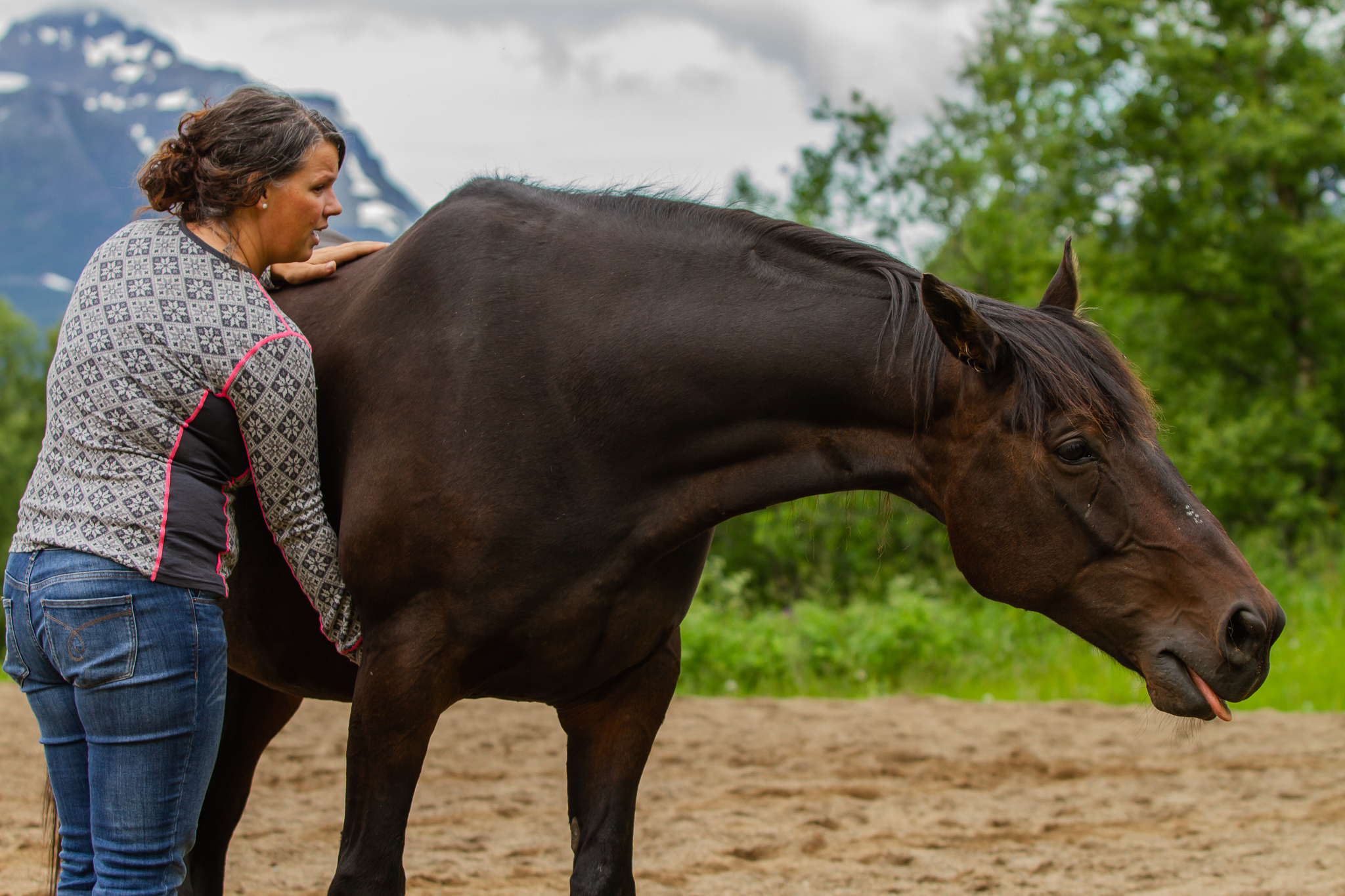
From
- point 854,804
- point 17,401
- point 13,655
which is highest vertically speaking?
point 13,655

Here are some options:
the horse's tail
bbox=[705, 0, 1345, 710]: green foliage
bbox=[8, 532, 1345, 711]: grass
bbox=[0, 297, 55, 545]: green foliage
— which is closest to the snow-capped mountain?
bbox=[0, 297, 55, 545]: green foliage

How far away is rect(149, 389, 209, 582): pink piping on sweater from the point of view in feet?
5.83

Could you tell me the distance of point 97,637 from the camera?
5.77 feet

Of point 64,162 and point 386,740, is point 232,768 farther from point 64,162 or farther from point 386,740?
point 64,162

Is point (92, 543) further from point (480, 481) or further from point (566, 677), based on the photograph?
point (566, 677)

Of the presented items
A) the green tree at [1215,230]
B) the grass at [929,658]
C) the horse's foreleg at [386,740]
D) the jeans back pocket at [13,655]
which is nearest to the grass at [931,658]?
the grass at [929,658]

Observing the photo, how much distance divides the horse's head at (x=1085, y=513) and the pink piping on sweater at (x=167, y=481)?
→ 4.53 feet

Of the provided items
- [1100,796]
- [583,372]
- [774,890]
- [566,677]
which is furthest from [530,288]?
[1100,796]

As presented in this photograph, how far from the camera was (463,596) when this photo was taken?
2.22 meters

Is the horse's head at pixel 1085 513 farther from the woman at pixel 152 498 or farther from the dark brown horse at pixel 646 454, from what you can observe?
the woman at pixel 152 498

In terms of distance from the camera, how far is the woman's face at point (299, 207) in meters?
2.09

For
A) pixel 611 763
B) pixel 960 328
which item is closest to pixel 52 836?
pixel 611 763

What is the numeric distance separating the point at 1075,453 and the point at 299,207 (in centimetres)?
166

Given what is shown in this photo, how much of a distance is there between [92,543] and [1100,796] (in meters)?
4.81
